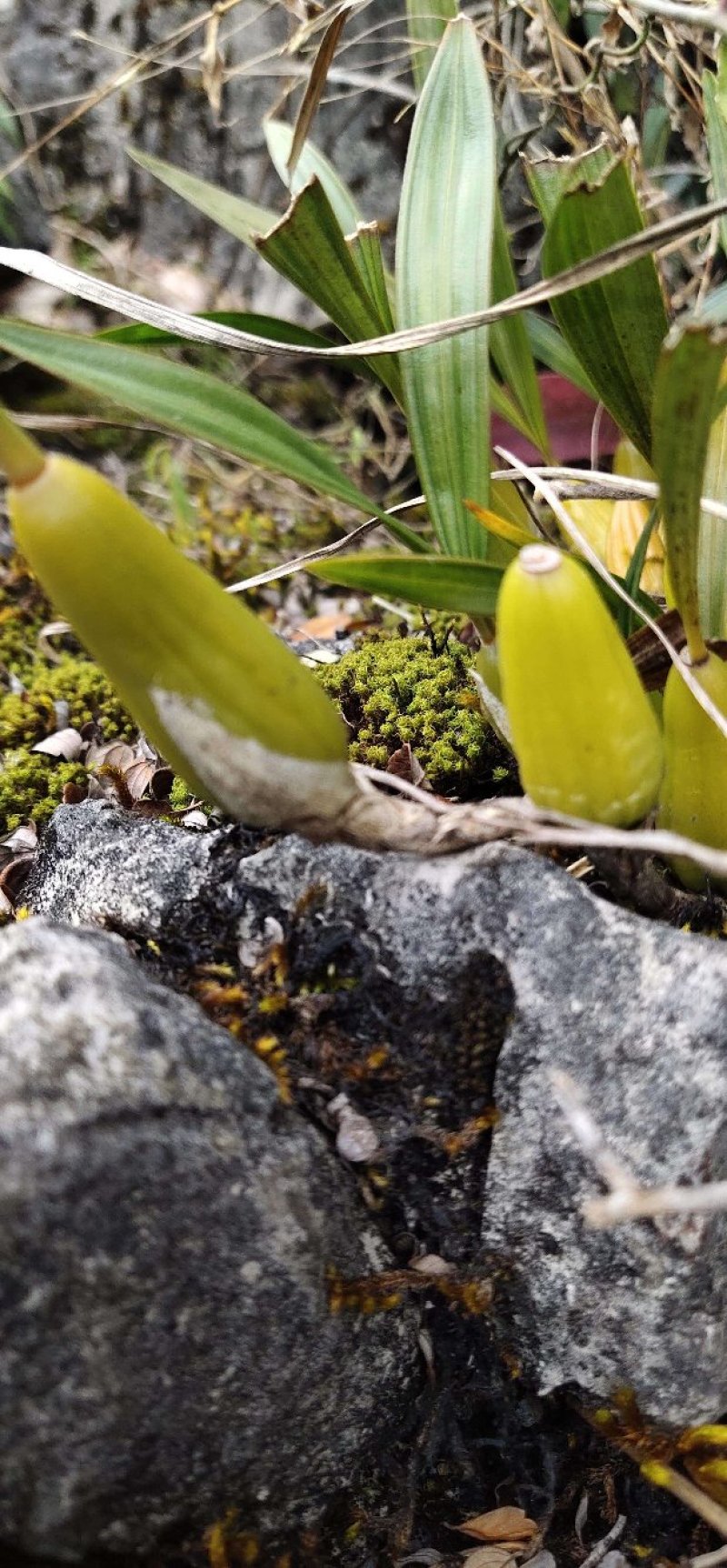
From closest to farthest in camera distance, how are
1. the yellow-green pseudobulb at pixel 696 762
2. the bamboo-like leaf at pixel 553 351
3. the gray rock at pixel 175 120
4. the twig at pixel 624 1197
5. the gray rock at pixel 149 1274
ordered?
the twig at pixel 624 1197
the gray rock at pixel 149 1274
the yellow-green pseudobulb at pixel 696 762
the bamboo-like leaf at pixel 553 351
the gray rock at pixel 175 120

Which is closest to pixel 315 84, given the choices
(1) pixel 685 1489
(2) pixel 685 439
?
(2) pixel 685 439

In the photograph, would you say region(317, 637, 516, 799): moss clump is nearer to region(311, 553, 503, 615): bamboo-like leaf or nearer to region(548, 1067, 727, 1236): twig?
region(311, 553, 503, 615): bamboo-like leaf

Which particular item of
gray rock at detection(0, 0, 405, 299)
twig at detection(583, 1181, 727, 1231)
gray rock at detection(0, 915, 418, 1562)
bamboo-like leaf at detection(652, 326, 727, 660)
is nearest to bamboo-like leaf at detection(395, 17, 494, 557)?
bamboo-like leaf at detection(652, 326, 727, 660)

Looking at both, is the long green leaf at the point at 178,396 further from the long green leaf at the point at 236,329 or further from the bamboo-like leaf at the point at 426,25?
the bamboo-like leaf at the point at 426,25

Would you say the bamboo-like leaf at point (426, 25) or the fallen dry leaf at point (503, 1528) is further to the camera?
the bamboo-like leaf at point (426, 25)

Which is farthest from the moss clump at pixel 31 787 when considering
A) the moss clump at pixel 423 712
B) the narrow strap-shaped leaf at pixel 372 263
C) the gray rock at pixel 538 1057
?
the narrow strap-shaped leaf at pixel 372 263

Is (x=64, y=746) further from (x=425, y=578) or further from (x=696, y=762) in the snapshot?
(x=696, y=762)
